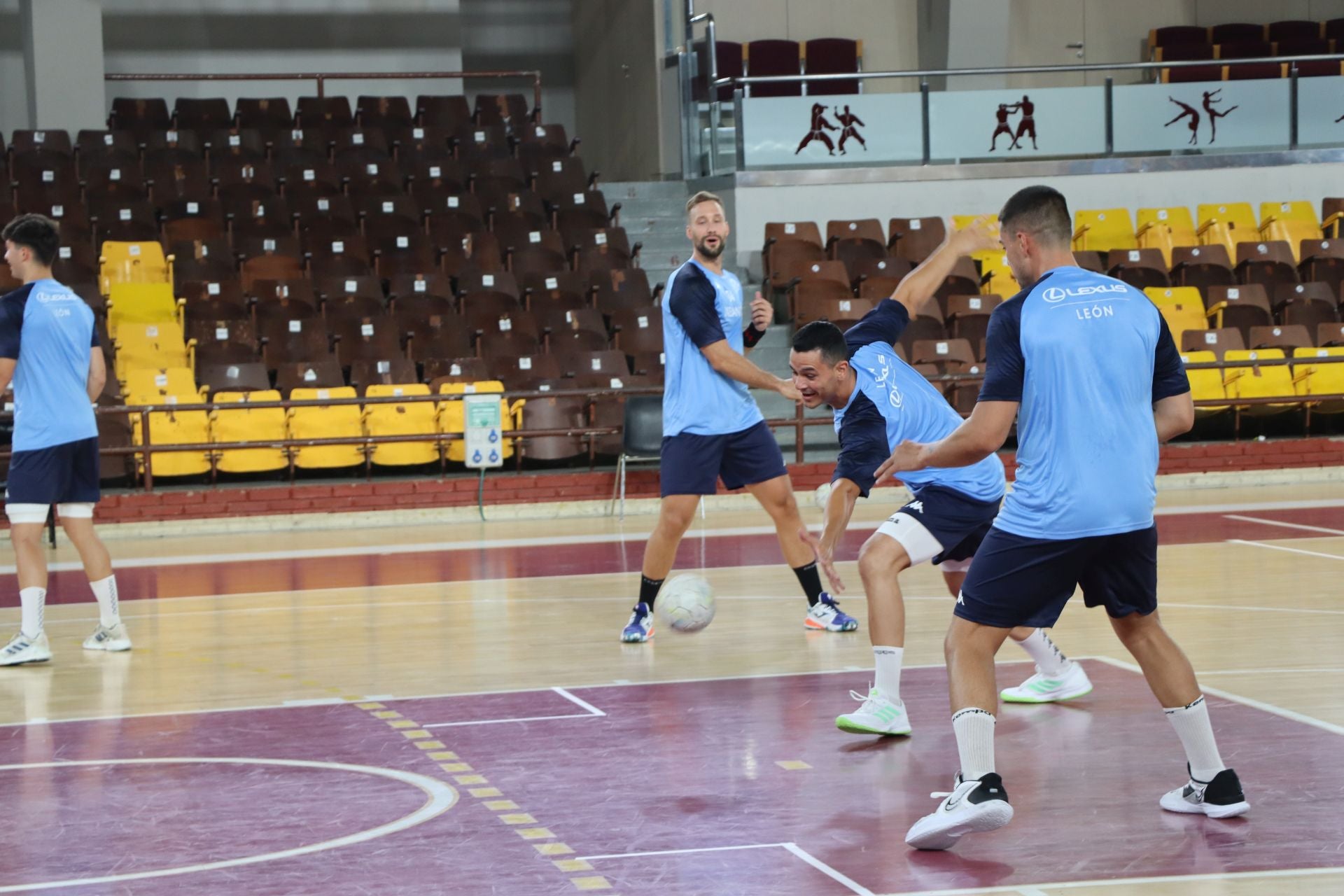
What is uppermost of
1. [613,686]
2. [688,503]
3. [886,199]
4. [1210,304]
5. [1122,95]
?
[1122,95]

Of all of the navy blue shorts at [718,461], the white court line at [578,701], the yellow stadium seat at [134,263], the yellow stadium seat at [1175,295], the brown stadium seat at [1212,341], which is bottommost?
the white court line at [578,701]

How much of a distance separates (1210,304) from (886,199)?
4055 mm

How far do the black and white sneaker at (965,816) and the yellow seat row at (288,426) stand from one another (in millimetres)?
11232

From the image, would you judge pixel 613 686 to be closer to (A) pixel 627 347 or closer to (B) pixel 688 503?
(B) pixel 688 503

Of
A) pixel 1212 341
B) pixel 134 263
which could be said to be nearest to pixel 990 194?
pixel 1212 341

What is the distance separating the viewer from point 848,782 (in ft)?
17.9

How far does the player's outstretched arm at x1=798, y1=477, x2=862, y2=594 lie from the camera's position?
5.96m

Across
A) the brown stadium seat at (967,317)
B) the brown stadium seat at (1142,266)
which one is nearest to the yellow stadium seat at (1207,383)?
the brown stadium seat at (1142,266)

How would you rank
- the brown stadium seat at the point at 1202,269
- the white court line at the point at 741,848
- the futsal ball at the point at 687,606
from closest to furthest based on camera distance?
the white court line at the point at 741,848
the futsal ball at the point at 687,606
the brown stadium seat at the point at 1202,269

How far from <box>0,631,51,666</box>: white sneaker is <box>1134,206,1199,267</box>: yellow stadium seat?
50.0ft

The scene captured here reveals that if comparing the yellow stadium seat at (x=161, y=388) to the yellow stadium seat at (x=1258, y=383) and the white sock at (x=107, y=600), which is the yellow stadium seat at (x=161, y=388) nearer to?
the white sock at (x=107, y=600)

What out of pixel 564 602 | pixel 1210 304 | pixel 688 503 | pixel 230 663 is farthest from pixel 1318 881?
pixel 1210 304

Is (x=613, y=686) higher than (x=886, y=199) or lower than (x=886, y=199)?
lower

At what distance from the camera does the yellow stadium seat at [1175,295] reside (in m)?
18.6
